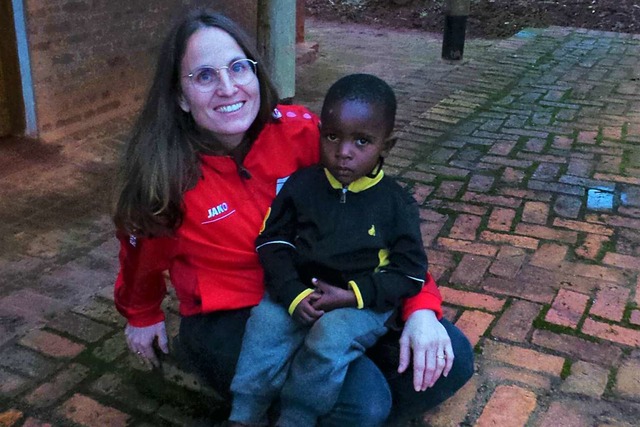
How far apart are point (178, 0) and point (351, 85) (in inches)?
160

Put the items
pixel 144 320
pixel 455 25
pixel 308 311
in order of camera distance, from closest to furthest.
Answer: pixel 308 311
pixel 144 320
pixel 455 25

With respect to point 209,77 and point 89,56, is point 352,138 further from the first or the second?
point 89,56

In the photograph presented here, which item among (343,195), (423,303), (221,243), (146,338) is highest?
(343,195)

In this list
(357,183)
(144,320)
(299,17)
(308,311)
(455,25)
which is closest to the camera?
(308,311)

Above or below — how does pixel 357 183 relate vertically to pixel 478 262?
above

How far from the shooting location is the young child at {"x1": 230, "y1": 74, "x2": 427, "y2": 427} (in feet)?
6.39

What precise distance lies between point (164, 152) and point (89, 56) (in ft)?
10.6

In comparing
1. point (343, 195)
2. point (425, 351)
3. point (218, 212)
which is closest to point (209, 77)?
point (218, 212)

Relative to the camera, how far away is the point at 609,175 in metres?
4.38

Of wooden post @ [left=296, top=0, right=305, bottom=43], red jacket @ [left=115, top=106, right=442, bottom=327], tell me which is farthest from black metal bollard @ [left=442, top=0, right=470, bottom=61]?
red jacket @ [left=115, top=106, right=442, bottom=327]

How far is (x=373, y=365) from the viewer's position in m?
2.01

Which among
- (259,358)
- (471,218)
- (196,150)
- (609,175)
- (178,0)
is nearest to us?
(259,358)

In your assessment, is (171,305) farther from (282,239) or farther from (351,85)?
(351,85)

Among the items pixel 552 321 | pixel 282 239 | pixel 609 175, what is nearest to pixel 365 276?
pixel 282 239
